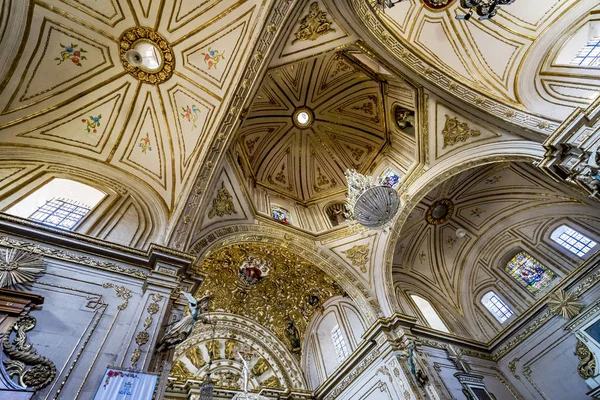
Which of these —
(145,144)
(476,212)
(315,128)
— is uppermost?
(315,128)

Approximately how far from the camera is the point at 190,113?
10156 mm

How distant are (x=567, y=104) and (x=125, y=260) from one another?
12.6m

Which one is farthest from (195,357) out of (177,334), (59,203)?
(59,203)

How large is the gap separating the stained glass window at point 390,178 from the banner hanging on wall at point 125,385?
35.8ft

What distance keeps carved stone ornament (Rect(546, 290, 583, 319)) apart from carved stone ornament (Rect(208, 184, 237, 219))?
11.6m

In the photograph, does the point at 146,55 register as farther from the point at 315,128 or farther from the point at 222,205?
the point at 315,128

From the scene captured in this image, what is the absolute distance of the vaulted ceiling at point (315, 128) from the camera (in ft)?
48.5

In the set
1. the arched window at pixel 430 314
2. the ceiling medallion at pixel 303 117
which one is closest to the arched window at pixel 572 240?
the arched window at pixel 430 314

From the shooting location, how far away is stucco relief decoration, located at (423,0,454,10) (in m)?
10.4

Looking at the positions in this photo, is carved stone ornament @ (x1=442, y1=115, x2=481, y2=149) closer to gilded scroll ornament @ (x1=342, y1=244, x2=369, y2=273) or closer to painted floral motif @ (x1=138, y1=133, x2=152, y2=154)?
gilded scroll ornament @ (x1=342, y1=244, x2=369, y2=273)

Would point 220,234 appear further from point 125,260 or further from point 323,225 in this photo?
point 323,225

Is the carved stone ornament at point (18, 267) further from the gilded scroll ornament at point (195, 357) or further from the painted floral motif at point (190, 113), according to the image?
the gilded scroll ornament at point (195, 357)

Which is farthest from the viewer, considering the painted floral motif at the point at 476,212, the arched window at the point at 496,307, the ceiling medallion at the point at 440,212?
the painted floral motif at the point at 476,212

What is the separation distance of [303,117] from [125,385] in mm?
14029
